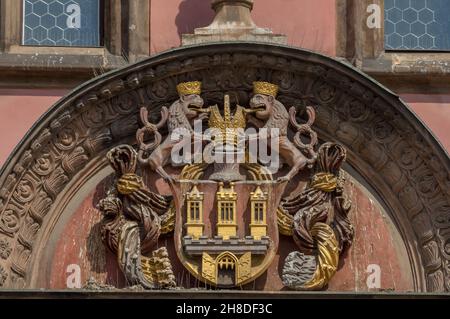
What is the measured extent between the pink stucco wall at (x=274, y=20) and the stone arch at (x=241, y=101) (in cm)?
50

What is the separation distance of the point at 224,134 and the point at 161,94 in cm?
55

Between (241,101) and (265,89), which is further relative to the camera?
(241,101)

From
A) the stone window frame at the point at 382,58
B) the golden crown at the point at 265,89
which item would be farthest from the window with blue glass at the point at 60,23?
the stone window frame at the point at 382,58

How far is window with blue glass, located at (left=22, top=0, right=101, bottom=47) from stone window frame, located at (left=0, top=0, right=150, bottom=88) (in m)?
0.07

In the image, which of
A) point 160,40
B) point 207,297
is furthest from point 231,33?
point 207,297

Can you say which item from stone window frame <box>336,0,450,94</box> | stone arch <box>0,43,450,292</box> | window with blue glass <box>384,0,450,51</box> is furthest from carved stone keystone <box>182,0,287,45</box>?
window with blue glass <box>384,0,450,51</box>

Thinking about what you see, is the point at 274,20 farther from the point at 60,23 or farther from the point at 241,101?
the point at 60,23

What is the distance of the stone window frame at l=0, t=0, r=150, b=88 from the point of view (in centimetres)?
1836

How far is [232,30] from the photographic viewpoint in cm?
1828

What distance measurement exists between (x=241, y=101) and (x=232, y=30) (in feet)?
1.72

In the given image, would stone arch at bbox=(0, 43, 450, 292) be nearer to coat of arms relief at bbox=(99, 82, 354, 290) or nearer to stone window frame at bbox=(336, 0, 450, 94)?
coat of arms relief at bbox=(99, 82, 354, 290)

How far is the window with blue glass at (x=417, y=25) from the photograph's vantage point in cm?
1884

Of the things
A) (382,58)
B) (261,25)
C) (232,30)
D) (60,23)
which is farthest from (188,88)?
(382,58)
